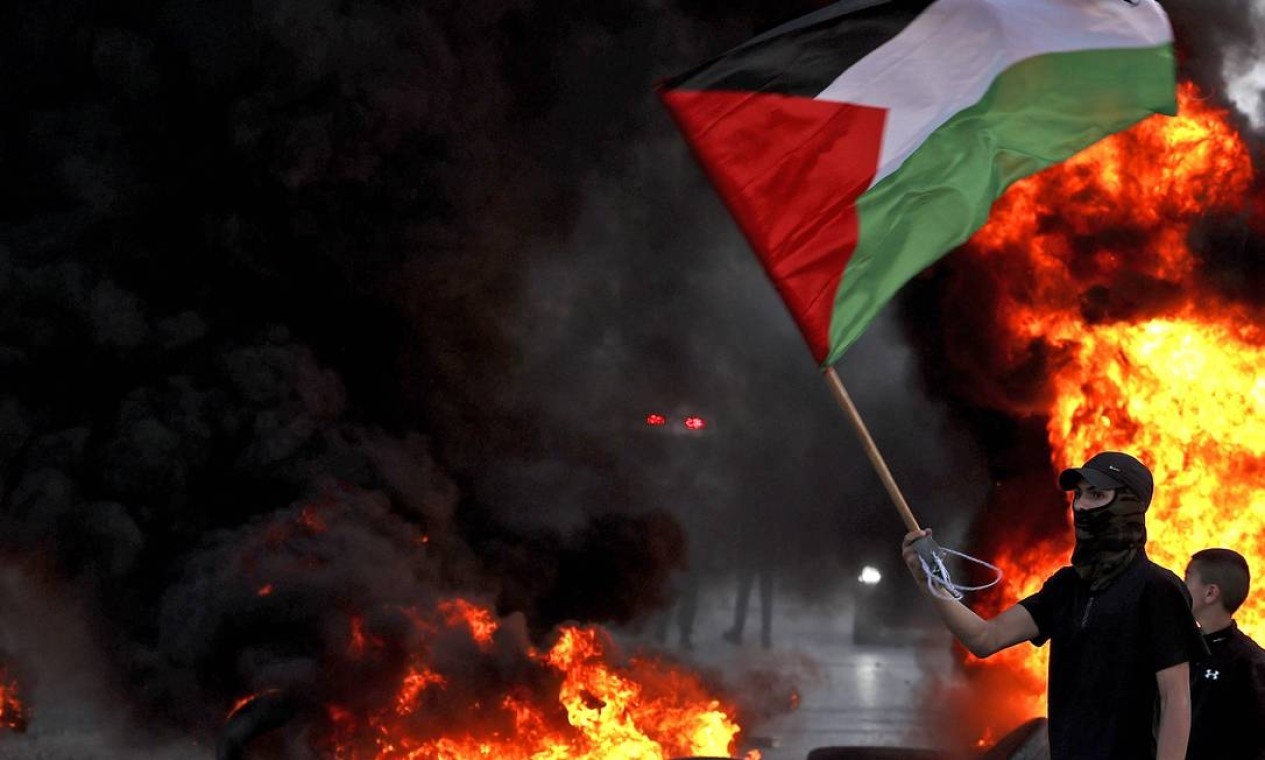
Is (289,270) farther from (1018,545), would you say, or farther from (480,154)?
(1018,545)

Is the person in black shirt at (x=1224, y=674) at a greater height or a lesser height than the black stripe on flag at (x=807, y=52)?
lesser

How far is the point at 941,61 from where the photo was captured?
415 centimetres

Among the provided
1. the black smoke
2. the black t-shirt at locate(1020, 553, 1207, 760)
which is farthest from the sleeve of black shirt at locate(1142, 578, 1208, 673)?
the black smoke

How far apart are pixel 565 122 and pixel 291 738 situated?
621 centimetres

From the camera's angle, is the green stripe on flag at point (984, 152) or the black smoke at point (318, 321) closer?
the green stripe on flag at point (984, 152)

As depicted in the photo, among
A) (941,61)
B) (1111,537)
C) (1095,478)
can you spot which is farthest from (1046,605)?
(941,61)

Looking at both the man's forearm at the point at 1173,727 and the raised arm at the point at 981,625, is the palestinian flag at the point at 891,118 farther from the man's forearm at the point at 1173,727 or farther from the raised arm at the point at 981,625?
the man's forearm at the point at 1173,727

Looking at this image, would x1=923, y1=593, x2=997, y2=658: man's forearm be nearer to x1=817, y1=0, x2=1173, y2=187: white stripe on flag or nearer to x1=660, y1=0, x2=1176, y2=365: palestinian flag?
x1=660, y1=0, x2=1176, y2=365: palestinian flag

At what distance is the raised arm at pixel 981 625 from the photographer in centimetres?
318

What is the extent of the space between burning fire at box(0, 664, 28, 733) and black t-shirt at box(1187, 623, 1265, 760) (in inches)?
355

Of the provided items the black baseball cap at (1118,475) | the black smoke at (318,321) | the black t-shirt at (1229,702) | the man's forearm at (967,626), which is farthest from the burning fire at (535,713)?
the black baseball cap at (1118,475)

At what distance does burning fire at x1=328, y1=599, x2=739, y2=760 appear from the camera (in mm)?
8344

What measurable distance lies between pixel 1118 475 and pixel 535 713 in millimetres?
6448

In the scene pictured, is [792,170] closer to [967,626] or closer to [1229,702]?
[967,626]
